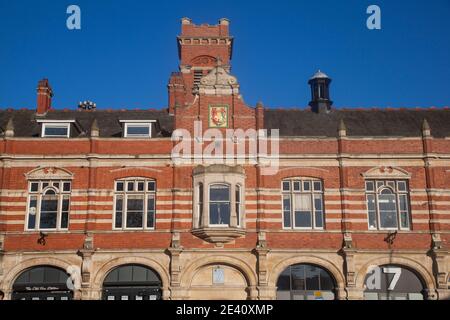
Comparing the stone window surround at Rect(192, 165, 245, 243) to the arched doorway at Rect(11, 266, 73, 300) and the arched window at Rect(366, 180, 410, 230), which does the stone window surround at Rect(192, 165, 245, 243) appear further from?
the arched doorway at Rect(11, 266, 73, 300)

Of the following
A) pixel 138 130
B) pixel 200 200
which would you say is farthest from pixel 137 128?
pixel 200 200

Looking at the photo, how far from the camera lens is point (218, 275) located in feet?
88.6

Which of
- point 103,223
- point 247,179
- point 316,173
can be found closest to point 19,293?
point 103,223

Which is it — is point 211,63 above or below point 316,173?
above

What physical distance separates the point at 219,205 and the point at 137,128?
6153 mm

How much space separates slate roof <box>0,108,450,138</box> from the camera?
101 feet

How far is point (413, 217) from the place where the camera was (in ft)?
90.3

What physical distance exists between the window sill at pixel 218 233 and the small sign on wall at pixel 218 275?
134cm

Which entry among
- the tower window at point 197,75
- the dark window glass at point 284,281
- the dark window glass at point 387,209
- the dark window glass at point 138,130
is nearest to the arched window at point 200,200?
the dark window glass at point 138,130

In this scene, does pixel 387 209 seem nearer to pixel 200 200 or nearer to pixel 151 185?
pixel 200 200

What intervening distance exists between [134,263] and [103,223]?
2.40 metres

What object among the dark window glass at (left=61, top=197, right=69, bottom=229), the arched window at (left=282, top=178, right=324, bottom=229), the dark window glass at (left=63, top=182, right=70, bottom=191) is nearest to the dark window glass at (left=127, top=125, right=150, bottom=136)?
the dark window glass at (left=63, top=182, right=70, bottom=191)
